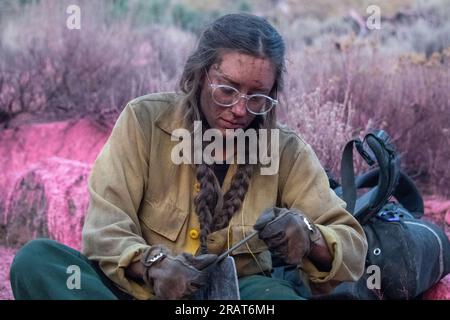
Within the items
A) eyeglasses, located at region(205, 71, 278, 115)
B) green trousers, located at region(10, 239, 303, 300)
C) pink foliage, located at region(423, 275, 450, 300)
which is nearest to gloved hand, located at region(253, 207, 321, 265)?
eyeglasses, located at region(205, 71, 278, 115)

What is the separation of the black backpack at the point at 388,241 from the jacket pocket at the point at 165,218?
747 millimetres

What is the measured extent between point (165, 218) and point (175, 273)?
491 mm

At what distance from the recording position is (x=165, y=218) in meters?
3.52

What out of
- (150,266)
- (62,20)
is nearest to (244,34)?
(150,266)

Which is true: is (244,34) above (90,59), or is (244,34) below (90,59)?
above

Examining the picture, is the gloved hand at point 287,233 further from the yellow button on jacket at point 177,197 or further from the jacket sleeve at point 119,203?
the jacket sleeve at point 119,203

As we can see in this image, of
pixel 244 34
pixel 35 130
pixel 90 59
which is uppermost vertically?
pixel 244 34

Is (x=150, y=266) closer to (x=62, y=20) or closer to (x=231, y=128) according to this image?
(x=231, y=128)

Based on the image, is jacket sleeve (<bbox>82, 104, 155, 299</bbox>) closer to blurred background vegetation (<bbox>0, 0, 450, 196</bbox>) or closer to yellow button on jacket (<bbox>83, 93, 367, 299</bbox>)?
yellow button on jacket (<bbox>83, 93, 367, 299</bbox>)

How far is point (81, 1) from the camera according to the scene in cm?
669

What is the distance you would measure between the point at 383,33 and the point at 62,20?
2.31 m

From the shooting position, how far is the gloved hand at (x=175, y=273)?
120 inches

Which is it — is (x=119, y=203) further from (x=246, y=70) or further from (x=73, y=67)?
(x=73, y=67)

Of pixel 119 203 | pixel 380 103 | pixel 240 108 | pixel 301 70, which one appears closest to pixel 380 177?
pixel 240 108
